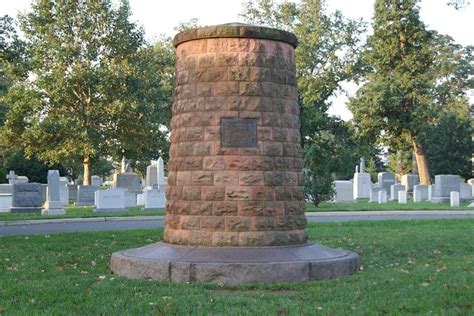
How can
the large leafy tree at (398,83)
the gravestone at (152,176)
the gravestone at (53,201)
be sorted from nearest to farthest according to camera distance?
the gravestone at (53,201)
the gravestone at (152,176)
the large leafy tree at (398,83)

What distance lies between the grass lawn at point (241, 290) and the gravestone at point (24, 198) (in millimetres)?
17936

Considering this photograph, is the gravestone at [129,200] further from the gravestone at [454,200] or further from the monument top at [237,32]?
the monument top at [237,32]

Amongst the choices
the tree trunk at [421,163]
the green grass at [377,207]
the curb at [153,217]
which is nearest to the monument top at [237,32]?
the curb at [153,217]

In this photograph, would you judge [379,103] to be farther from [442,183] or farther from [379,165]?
[379,165]

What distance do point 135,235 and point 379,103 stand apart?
99.3 ft

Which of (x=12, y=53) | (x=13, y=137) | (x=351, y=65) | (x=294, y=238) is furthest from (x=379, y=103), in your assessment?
(x=294, y=238)

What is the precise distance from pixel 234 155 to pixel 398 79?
36992mm

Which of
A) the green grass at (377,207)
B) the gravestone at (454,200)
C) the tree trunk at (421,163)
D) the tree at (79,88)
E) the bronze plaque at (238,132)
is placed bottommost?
the green grass at (377,207)

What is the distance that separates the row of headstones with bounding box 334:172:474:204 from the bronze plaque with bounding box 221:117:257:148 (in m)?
24.8

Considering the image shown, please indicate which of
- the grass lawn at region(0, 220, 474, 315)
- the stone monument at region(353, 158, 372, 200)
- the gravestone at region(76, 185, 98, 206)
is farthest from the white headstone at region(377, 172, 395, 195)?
the grass lawn at region(0, 220, 474, 315)

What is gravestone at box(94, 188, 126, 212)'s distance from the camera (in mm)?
27906

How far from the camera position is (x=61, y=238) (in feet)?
47.2

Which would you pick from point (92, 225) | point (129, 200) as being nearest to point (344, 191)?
point (129, 200)

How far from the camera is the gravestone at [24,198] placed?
29.3 m
